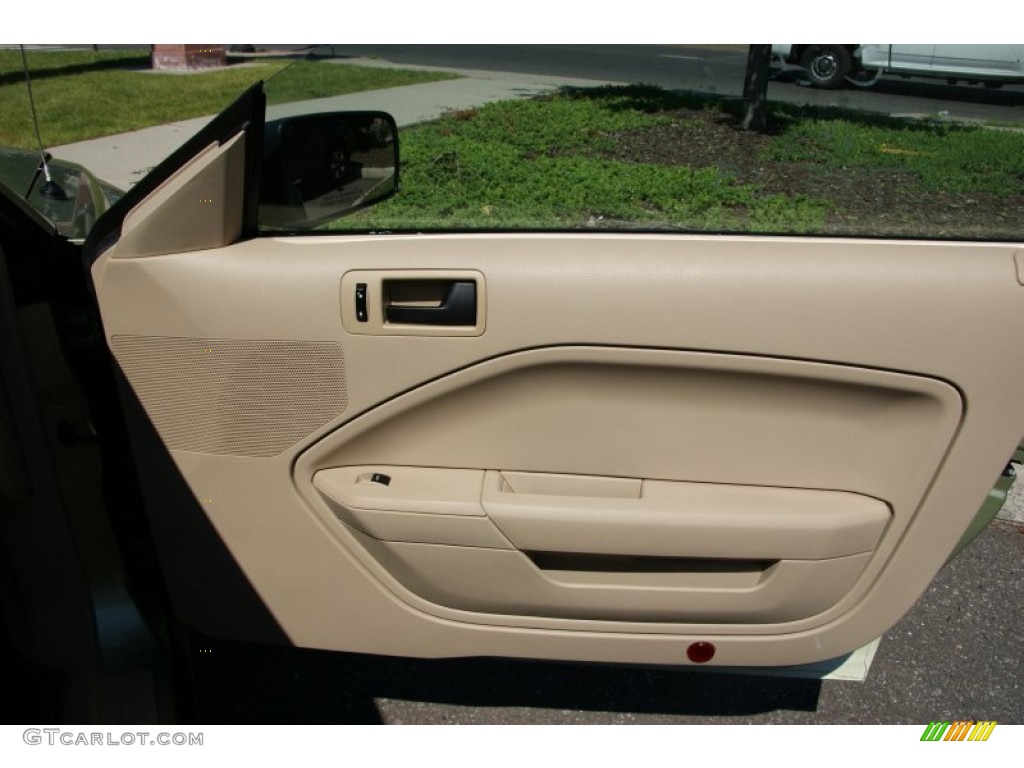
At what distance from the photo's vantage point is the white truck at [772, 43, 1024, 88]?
196 centimetres

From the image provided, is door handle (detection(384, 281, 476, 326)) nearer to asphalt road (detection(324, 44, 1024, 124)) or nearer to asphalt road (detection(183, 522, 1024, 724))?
asphalt road (detection(324, 44, 1024, 124))

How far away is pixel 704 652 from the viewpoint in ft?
6.01

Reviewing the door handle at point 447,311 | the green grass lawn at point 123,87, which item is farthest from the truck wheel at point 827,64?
the door handle at point 447,311

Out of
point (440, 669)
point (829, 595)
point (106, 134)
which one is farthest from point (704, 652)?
point (106, 134)

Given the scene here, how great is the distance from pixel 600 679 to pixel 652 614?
0.64m

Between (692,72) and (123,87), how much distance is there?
4.78m

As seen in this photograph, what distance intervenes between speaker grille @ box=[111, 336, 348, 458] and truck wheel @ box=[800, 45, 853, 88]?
1.28 metres

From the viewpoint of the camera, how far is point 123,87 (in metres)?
5.60

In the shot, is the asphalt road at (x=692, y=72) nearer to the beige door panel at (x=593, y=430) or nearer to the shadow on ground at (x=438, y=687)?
the beige door panel at (x=593, y=430)

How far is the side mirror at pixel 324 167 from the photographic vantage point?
5.64 feet

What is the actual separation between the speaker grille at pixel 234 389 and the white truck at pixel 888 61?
1286 mm

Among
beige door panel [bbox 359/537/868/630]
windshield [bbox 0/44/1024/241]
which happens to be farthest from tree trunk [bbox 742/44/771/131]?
beige door panel [bbox 359/537/868/630]
